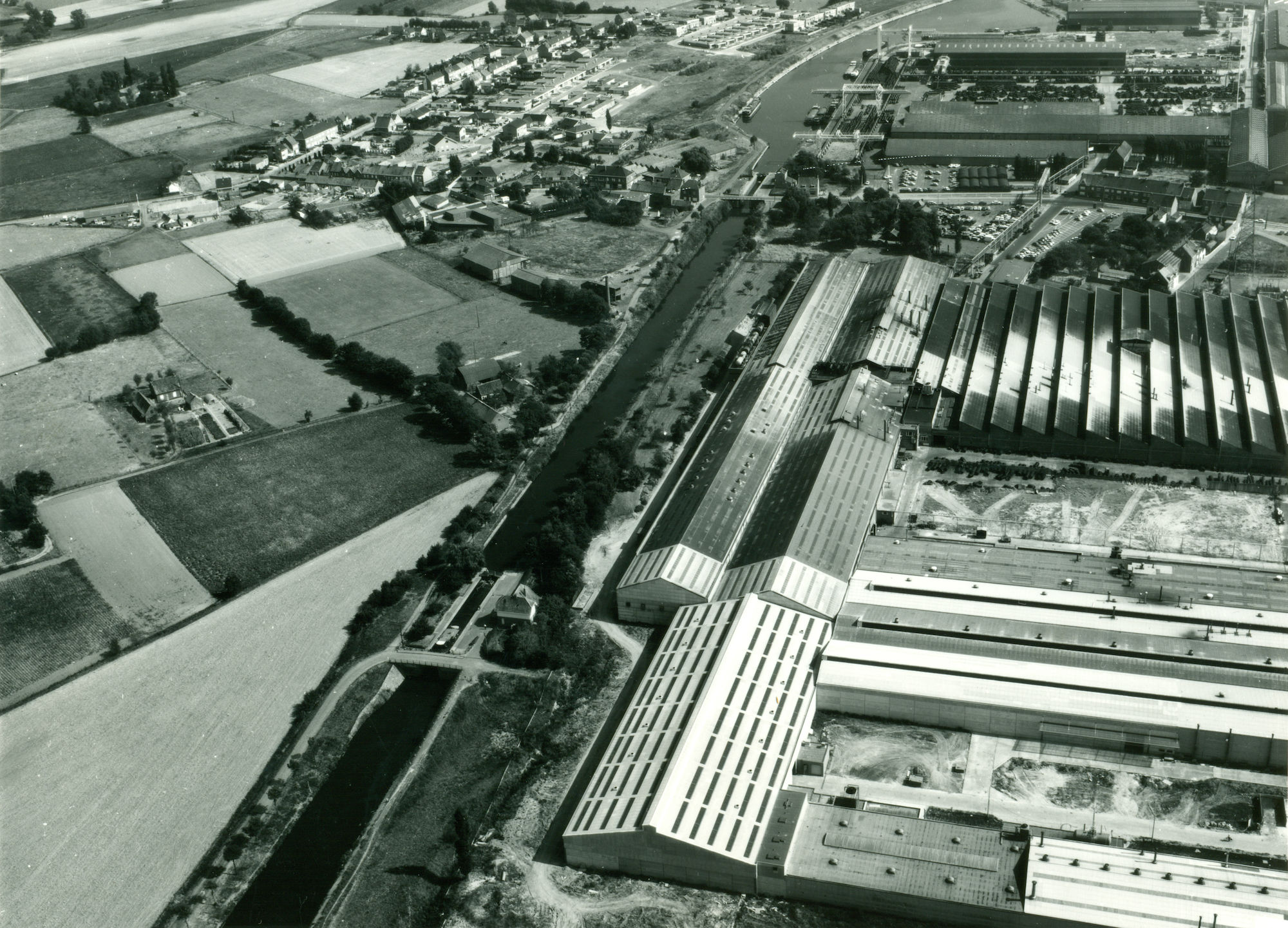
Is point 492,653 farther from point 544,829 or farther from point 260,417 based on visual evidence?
point 260,417

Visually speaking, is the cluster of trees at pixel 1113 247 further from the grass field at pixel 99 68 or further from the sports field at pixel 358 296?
the grass field at pixel 99 68

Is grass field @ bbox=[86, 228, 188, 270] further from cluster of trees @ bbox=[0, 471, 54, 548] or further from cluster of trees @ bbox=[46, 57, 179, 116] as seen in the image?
cluster of trees @ bbox=[46, 57, 179, 116]

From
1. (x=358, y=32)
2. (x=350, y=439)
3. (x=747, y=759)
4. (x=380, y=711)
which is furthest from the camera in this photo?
(x=358, y=32)

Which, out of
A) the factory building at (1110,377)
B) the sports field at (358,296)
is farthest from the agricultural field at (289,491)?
the factory building at (1110,377)

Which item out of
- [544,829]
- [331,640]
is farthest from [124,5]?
[544,829]

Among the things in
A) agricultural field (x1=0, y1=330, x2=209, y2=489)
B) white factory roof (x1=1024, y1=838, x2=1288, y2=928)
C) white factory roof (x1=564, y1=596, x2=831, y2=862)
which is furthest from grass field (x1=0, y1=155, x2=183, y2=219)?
white factory roof (x1=1024, y1=838, x2=1288, y2=928)

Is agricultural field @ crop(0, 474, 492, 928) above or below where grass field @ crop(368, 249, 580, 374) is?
below

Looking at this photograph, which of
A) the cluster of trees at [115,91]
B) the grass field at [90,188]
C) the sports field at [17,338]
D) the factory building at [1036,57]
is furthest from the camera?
the cluster of trees at [115,91]
